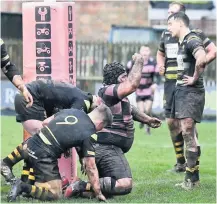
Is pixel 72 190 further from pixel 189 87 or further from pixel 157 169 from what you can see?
pixel 157 169

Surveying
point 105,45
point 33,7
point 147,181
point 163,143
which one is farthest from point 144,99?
point 33,7

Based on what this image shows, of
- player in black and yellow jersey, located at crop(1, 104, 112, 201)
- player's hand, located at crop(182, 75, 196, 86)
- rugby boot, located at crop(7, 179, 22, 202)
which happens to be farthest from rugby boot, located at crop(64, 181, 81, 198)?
player's hand, located at crop(182, 75, 196, 86)

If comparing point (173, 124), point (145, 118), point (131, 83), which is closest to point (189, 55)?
point (145, 118)

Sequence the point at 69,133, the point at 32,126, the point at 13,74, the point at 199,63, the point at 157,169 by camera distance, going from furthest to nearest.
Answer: the point at 157,169 < the point at 199,63 < the point at 32,126 < the point at 13,74 < the point at 69,133

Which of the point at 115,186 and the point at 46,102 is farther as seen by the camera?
the point at 46,102

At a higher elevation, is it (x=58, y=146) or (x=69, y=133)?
(x=69, y=133)

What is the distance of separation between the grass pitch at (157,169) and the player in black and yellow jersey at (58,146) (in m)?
0.18

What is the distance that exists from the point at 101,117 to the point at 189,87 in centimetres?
209

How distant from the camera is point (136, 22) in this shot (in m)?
35.7

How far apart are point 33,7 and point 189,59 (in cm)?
219

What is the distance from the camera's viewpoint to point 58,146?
9.78 meters

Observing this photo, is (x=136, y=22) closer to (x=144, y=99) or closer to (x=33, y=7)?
(x=144, y=99)

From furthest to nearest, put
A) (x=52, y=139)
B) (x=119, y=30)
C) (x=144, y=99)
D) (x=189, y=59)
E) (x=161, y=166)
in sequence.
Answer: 1. (x=119, y=30)
2. (x=144, y=99)
3. (x=161, y=166)
4. (x=189, y=59)
5. (x=52, y=139)

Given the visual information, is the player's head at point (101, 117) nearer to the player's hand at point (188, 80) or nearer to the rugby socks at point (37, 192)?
the rugby socks at point (37, 192)
